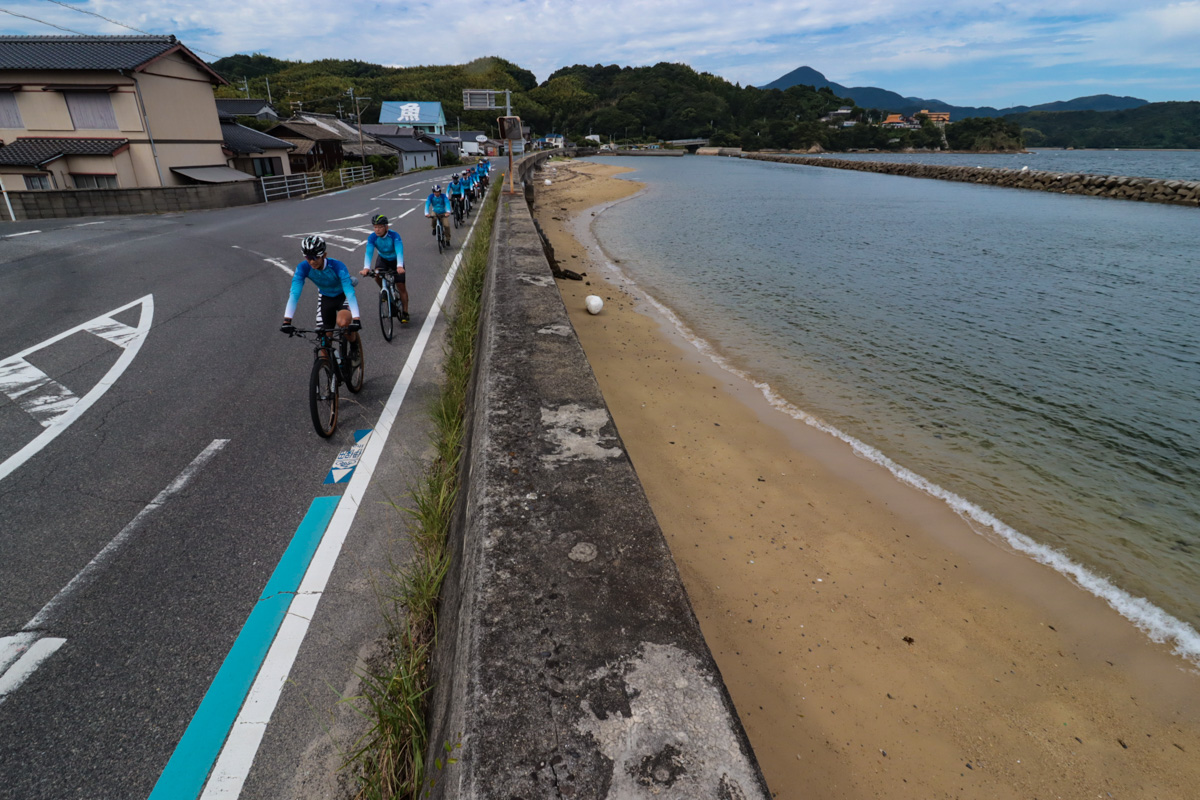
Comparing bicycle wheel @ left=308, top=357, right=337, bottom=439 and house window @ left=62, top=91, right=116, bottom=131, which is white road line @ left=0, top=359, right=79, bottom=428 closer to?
bicycle wheel @ left=308, top=357, right=337, bottom=439

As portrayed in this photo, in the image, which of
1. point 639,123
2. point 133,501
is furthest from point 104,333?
point 639,123

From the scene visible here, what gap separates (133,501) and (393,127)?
83.5m

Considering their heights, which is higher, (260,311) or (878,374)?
(260,311)

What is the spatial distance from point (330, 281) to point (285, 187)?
95.4 ft

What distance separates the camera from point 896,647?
4031mm

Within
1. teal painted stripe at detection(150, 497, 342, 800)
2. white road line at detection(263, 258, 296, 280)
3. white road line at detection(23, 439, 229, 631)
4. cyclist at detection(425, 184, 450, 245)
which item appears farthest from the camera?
cyclist at detection(425, 184, 450, 245)

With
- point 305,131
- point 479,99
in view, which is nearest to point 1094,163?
point 479,99

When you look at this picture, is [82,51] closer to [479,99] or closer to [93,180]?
[93,180]

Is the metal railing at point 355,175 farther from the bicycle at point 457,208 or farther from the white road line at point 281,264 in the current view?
the white road line at point 281,264

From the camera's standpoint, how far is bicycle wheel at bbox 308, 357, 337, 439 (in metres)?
5.40

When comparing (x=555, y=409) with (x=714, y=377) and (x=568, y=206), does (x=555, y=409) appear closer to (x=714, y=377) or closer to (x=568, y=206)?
(x=714, y=377)

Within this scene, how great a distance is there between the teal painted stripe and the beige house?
31586 mm

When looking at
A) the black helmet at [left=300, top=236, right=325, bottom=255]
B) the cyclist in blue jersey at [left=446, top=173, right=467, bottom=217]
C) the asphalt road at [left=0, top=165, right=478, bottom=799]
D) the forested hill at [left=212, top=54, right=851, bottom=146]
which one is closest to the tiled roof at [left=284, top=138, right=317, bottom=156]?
the cyclist in blue jersey at [left=446, top=173, right=467, bottom=217]

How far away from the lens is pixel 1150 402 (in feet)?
28.3
